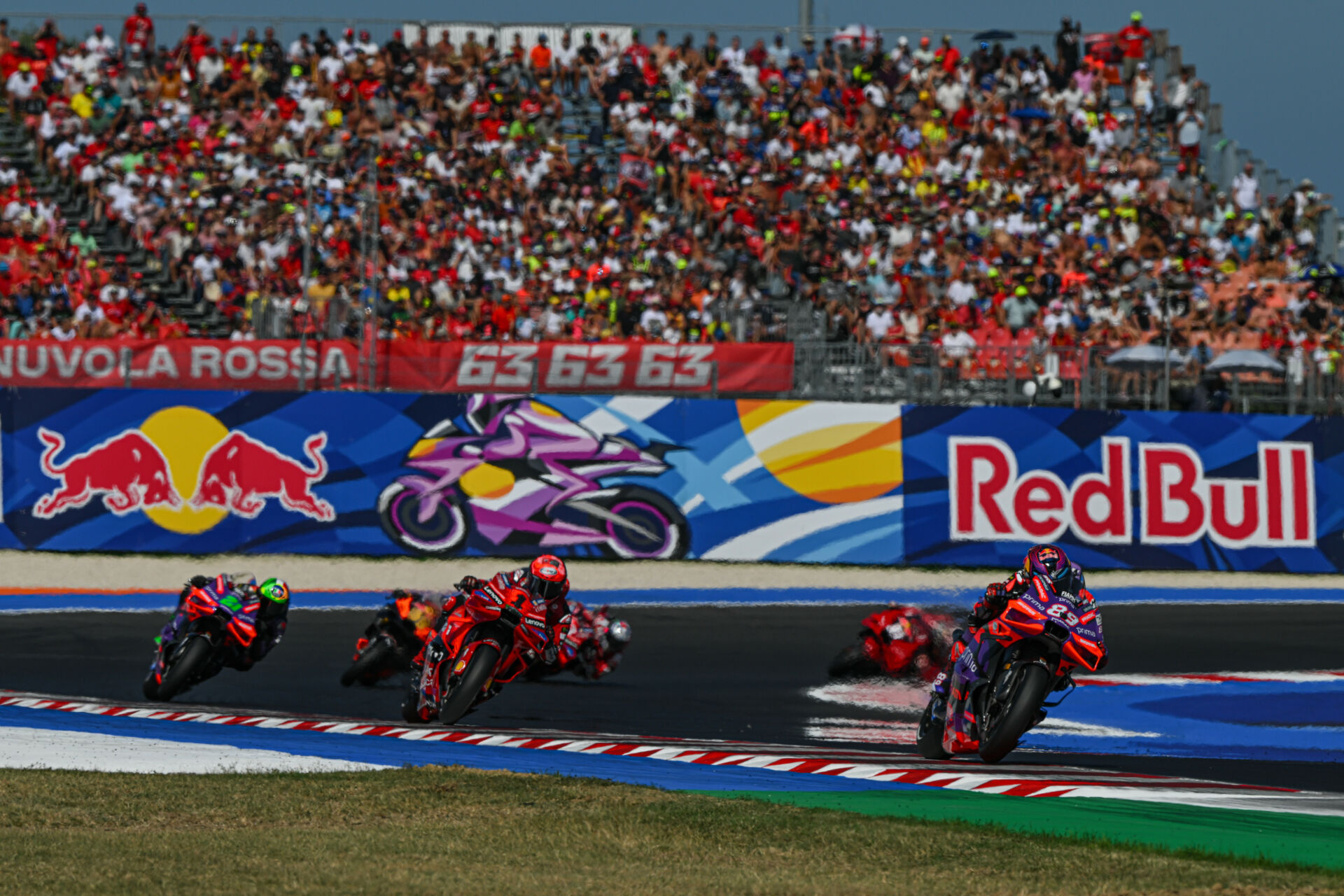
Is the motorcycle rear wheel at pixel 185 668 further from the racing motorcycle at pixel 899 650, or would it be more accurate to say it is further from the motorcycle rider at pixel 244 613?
the racing motorcycle at pixel 899 650

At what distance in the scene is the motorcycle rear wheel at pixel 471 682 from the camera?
12.1m

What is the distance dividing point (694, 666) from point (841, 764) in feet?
18.9

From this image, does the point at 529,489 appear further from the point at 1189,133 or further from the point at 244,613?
the point at 1189,133

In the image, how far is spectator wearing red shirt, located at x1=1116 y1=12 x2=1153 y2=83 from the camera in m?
31.9

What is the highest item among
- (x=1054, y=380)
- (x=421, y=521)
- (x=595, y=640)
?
(x=1054, y=380)

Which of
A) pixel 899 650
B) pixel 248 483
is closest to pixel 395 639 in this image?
pixel 899 650

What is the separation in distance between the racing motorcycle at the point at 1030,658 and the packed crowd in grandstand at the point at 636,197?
46.8 feet

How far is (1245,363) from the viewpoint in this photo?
79.2ft

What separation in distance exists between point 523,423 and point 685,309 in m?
4.02

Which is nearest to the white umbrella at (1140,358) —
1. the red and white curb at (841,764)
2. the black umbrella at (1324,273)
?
the black umbrella at (1324,273)

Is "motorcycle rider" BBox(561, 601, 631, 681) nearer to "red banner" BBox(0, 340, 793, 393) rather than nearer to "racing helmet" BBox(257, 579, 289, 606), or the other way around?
"racing helmet" BBox(257, 579, 289, 606)

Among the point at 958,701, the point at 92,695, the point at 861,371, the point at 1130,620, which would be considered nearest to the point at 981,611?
the point at 958,701

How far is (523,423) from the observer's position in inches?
941

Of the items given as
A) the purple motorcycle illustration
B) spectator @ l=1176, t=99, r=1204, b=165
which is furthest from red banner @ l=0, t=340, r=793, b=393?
spectator @ l=1176, t=99, r=1204, b=165
